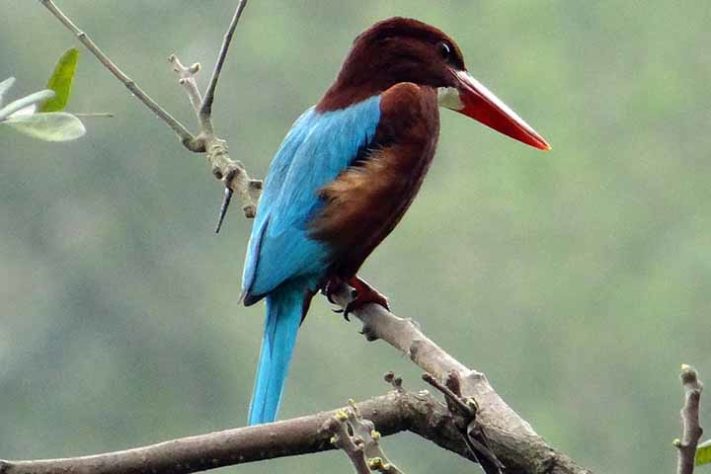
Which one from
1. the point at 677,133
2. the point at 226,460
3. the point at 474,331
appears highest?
the point at 677,133

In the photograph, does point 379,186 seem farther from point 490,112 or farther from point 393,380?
point 393,380

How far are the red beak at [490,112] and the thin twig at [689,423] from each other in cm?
163

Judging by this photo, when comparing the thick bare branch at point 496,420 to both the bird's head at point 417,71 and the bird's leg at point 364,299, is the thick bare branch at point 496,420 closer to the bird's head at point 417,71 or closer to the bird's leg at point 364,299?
the bird's leg at point 364,299

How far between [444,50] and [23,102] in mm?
1415

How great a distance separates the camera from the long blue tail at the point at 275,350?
2.21m

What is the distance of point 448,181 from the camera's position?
381 inches

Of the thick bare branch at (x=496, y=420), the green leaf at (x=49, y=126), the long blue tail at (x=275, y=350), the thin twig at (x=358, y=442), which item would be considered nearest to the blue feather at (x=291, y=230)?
the long blue tail at (x=275, y=350)

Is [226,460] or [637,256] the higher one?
[637,256]

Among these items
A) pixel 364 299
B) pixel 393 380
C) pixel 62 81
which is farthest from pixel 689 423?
pixel 364 299

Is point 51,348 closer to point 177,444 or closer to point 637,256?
point 637,256

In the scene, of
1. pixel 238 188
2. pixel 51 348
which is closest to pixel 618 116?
pixel 51 348

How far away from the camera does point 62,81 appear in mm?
1624

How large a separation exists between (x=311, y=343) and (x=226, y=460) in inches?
274

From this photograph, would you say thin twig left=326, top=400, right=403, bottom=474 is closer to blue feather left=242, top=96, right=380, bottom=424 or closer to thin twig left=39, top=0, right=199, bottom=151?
thin twig left=39, top=0, right=199, bottom=151
